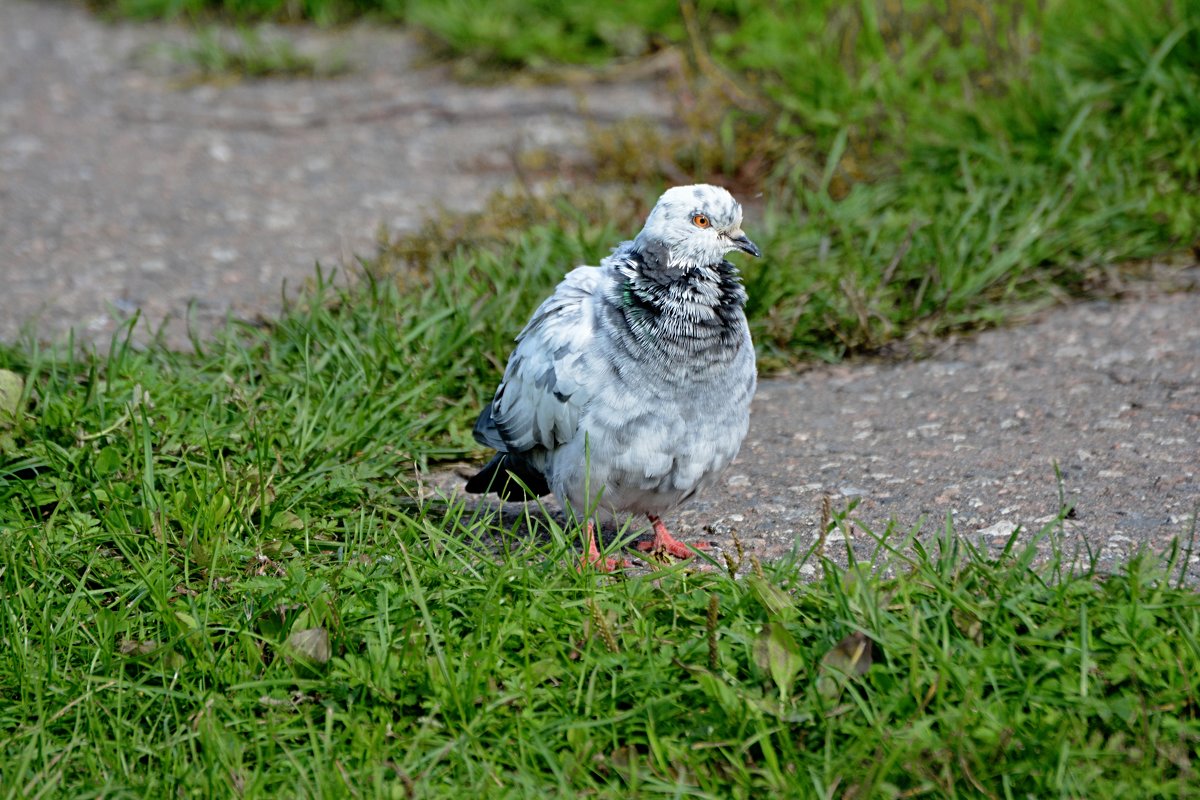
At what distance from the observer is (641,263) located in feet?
11.6

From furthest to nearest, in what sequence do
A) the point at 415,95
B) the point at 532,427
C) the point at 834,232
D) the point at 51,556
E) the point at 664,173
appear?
the point at 415,95, the point at 664,173, the point at 834,232, the point at 532,427, the point at 51,556

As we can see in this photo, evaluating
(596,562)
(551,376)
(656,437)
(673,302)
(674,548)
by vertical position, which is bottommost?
(674,548)

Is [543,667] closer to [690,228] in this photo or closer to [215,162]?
[690,228]

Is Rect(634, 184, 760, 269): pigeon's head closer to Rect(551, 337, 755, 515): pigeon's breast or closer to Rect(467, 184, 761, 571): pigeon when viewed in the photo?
Rect(467, 184, 761, 571): pigeon

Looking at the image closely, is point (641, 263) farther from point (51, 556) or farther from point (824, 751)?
point (51, 556)

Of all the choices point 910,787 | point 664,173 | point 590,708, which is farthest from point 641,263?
point 664,173

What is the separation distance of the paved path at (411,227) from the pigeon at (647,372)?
424 millimetres

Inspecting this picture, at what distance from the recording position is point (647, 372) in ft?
11.1

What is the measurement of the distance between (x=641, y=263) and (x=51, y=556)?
176 cm

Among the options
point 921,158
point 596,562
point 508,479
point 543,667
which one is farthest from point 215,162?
point 543,667

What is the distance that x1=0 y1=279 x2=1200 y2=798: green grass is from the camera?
2.68 m

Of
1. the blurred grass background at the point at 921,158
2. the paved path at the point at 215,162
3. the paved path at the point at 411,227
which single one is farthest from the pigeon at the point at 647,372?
the paved path at the point at 215,162

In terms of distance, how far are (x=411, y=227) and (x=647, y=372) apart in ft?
9.73

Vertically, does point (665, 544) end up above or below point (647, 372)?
below
